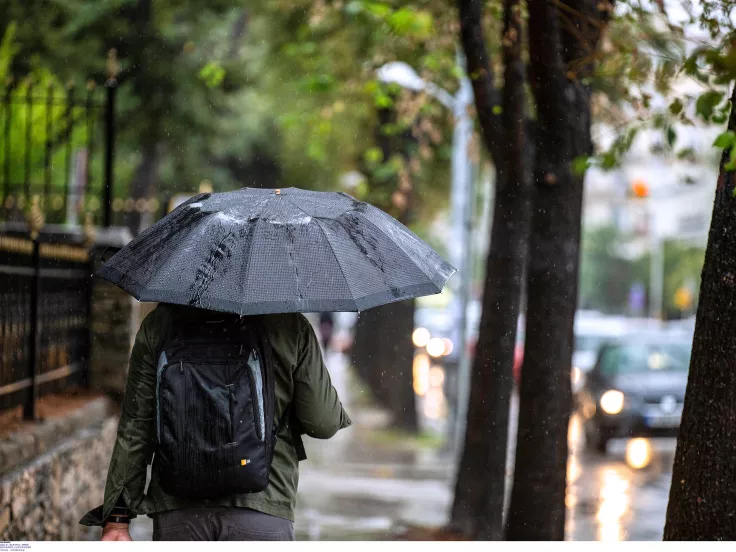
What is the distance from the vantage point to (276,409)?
3742 mm

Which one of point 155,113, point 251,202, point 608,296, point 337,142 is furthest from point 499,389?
point 608,296

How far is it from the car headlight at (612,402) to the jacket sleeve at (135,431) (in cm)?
1363

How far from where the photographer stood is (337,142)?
2302 cm

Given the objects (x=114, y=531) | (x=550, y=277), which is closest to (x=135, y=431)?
(x=114, y=531)

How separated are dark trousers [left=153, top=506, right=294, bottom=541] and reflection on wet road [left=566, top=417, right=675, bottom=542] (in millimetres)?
4935

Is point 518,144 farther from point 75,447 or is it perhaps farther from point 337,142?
point 337,142

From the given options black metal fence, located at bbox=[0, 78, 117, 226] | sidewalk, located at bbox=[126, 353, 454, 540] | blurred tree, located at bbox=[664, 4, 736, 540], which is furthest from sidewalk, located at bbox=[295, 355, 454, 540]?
blurred tree, located at bbox=[664, 4, 736, 540]

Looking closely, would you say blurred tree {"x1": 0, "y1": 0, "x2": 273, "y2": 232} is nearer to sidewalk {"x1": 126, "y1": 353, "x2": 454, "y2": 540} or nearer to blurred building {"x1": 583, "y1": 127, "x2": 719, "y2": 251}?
sidewalk {"x1": 126, "y1": 353, "x2": 454, "y2": 540}

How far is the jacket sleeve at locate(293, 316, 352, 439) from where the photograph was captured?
12.4 feet

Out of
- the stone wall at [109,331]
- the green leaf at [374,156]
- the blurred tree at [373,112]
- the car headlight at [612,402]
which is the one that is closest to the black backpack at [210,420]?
the stone wall at [109,331]

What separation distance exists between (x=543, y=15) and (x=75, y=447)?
4.29 m

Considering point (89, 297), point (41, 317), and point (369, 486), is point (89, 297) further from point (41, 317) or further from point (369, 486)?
point (369, 486)

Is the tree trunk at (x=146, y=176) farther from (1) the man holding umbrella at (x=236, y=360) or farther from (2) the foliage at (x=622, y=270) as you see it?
(2) the foliage at (x=622, y=270)

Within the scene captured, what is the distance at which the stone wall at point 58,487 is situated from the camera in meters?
6.34
